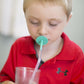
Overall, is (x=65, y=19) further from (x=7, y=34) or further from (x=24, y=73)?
(x=7, y=34)

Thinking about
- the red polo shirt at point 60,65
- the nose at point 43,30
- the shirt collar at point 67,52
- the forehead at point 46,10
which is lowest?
the red polo shirt at point 60,65

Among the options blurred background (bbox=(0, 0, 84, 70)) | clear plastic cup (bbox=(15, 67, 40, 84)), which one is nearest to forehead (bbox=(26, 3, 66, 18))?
clear plastic cup (bbox=(15, 67, 40, 84))

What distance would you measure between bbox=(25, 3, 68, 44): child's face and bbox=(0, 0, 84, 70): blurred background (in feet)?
2.45

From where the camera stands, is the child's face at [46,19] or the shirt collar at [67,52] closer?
the child's face at [46,19]

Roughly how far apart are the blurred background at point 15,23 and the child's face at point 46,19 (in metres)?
0.75

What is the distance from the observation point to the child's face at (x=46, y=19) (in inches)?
24.6

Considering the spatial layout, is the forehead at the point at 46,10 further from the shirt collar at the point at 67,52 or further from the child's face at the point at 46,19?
the shirt collar at the point at 67,52

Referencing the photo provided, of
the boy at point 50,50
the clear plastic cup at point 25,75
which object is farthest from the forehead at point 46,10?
the clear plastic cup at point 25,75

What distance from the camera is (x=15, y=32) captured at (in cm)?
144

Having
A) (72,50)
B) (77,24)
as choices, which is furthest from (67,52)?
(77,24)

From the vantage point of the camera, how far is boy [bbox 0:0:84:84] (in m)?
0.63

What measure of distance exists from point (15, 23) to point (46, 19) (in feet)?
2.72

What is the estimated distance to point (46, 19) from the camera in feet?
2.07

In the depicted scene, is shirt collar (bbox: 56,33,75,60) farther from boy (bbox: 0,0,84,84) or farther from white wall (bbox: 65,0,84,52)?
white wall (bbox: 65,0,84,52)
